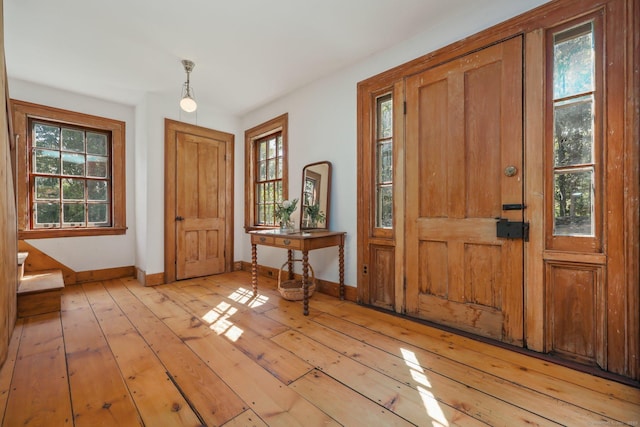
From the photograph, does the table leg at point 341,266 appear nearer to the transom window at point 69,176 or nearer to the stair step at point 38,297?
the stair step at point 38,297

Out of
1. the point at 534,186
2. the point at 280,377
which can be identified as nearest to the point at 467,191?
the point at 534,186

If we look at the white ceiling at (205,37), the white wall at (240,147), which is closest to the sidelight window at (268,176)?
the white wall at (240,147)

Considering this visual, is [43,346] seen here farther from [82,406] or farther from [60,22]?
[60,22]

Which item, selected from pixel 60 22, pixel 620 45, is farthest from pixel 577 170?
pixel 60 22

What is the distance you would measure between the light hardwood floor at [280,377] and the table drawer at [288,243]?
66 cm

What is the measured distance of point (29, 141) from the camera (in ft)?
11.6

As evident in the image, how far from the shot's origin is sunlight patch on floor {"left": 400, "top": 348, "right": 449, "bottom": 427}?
132cm

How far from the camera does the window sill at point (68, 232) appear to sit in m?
3.47

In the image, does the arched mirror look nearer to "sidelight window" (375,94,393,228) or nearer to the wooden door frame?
"sidelight window" (375,94,393,228)

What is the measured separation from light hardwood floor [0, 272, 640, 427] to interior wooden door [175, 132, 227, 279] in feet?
4.92

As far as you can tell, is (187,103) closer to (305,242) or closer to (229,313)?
(305,242)

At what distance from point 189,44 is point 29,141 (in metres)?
2.68

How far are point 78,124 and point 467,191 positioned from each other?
16.0 feet

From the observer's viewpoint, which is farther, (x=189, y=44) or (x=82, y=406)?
(x=189, y=44)
